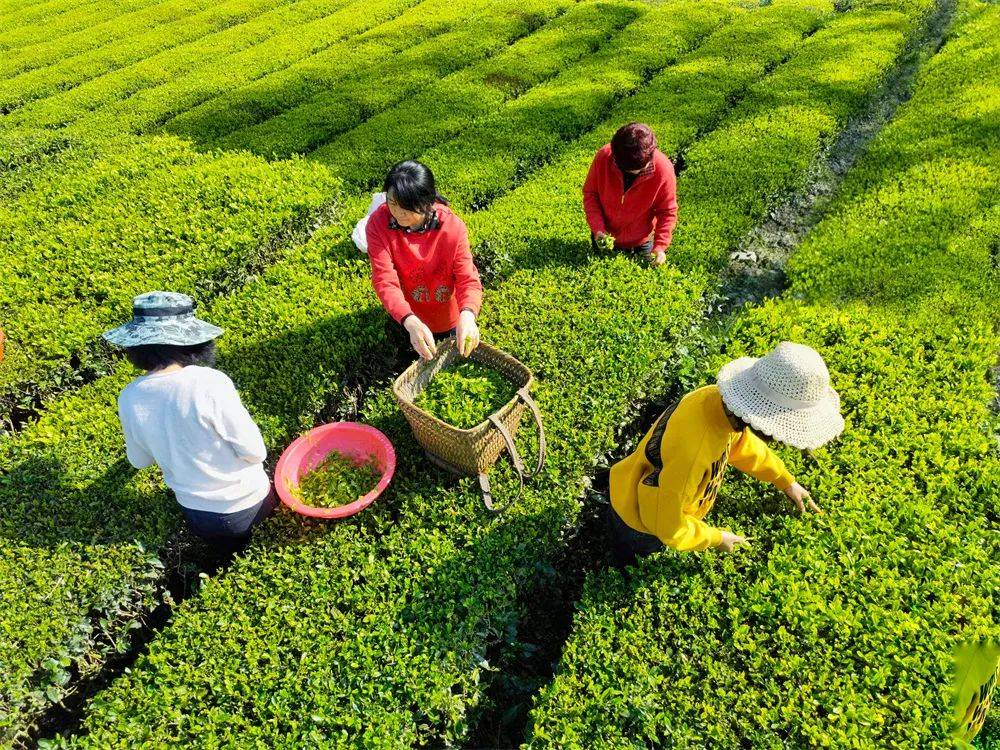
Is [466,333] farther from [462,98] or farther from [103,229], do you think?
[462,98]

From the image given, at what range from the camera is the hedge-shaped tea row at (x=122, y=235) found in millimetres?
6078

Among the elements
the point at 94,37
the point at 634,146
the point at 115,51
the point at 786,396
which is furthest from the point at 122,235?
the point at 94,37

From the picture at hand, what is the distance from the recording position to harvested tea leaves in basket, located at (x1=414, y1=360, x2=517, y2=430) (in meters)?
4.19

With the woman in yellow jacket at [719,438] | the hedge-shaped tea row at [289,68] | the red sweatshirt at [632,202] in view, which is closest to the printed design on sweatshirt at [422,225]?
the red sweatshirt at [632,202]

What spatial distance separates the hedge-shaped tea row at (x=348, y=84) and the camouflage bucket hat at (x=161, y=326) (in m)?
7.07

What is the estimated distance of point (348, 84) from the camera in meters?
11.8

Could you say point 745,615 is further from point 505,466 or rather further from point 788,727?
point 505,466

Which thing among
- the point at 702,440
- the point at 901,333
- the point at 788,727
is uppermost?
the point at 702,440

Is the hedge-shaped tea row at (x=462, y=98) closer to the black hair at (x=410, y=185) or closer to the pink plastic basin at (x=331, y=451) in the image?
the black hair at (x=410, y=185)

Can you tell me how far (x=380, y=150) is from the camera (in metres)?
9.34

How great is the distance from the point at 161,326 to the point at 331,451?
1.62 m

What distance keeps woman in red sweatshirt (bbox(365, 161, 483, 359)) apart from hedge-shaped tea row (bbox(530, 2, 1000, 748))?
2169 mm

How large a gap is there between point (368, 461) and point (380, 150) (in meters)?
6.62

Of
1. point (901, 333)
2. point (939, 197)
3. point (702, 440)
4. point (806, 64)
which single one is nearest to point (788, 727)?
point (702, 440)
